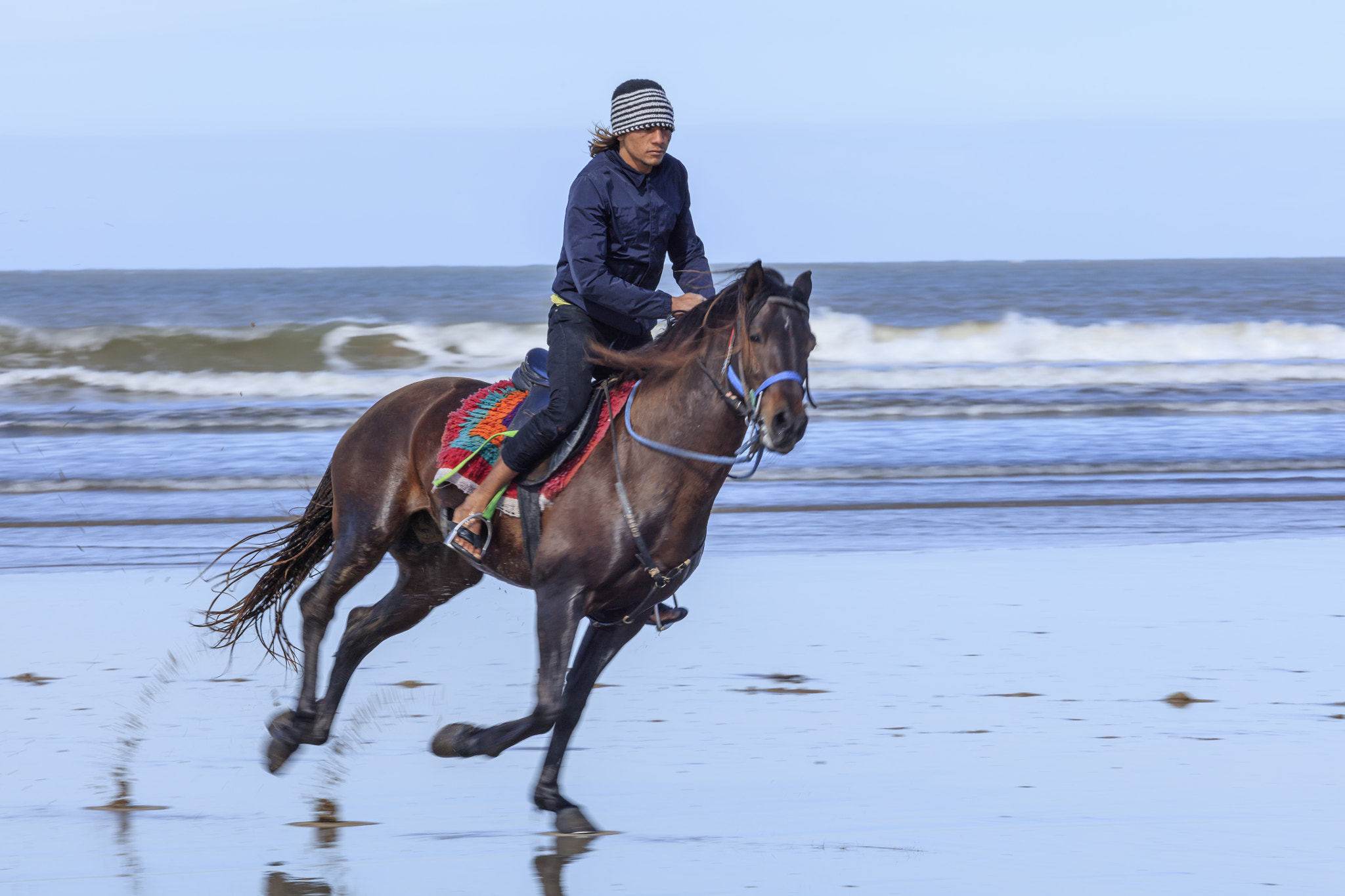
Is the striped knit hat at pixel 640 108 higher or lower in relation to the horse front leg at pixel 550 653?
higher

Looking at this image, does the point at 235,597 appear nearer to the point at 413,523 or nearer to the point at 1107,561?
the point at 413,523

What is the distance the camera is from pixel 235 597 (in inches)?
303

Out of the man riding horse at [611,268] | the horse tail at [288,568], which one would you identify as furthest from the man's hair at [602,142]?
the horse tail at [288,568]

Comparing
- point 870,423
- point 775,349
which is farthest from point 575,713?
point 870,423

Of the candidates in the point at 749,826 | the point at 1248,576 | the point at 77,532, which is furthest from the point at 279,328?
the point at 749,826

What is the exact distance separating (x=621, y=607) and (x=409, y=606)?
1.11 m

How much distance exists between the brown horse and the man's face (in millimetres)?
541

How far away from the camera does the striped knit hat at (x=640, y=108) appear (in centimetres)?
436

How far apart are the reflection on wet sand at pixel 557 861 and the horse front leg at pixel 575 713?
2.2 inches

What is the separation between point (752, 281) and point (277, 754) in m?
2.59

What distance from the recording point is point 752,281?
402 cm

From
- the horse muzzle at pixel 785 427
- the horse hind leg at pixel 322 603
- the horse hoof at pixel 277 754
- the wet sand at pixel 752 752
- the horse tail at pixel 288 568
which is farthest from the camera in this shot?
the horse tail at pixel 288 568

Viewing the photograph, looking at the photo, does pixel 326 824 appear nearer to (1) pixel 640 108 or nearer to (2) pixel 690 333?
(2) pixel 690 333

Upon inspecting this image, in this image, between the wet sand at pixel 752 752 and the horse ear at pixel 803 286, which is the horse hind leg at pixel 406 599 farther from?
the horse ear at pixel 803 286
